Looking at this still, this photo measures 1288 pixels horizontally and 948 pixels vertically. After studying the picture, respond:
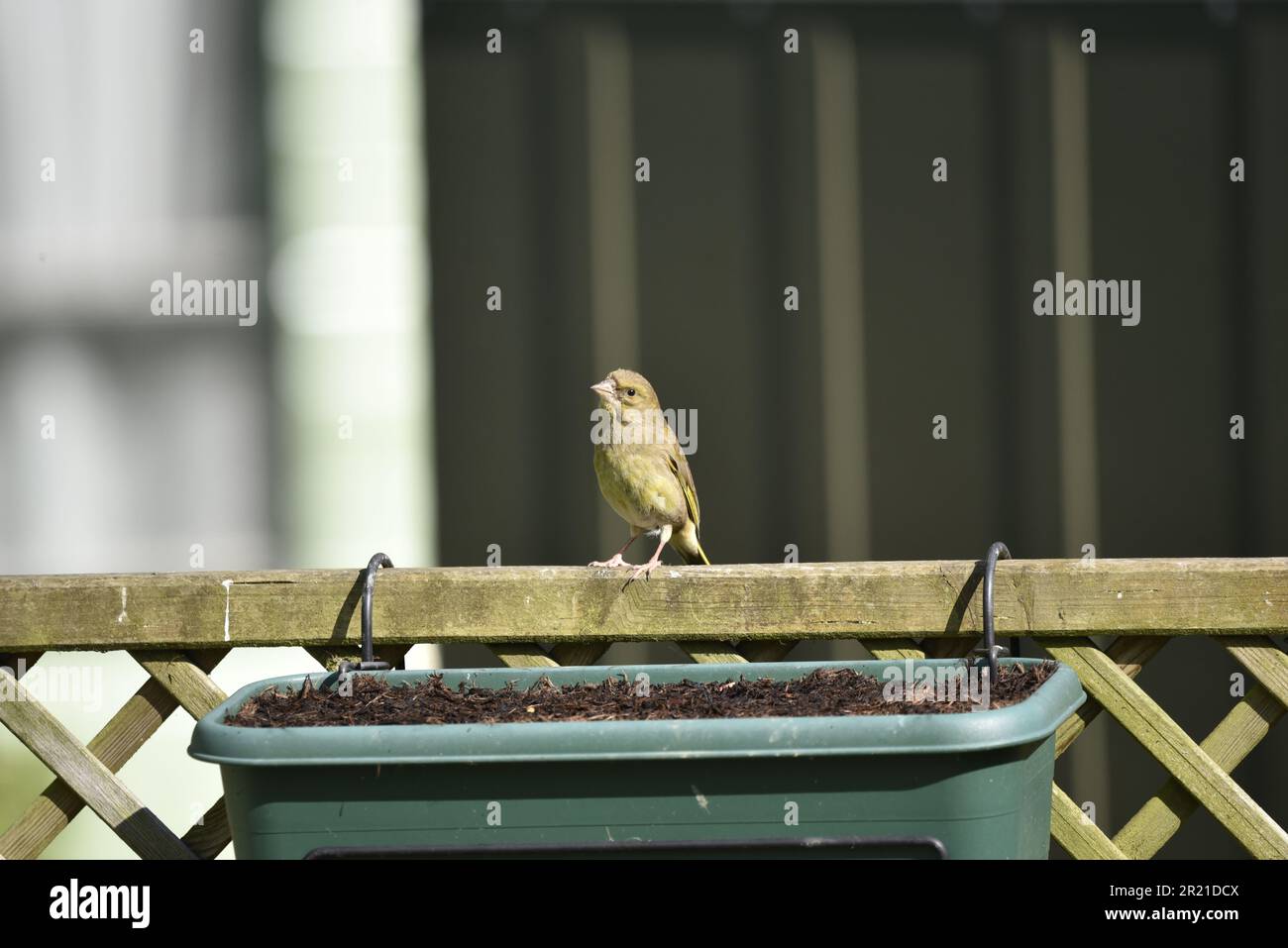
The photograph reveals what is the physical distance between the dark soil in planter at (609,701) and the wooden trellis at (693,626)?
217 mm

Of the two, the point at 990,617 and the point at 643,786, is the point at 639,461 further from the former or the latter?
the point at 643,786

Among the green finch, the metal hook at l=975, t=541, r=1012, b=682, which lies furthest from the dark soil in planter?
the green finch

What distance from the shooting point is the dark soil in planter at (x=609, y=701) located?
186cm

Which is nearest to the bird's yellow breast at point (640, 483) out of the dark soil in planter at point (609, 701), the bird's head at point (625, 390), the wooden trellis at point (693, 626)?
the bird's head at point (625, 390)

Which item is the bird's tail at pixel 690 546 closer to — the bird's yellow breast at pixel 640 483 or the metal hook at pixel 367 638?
the bird's yellow breast at pixel 640 483

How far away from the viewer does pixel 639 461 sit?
324 centimetres

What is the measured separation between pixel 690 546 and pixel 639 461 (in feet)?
1.03

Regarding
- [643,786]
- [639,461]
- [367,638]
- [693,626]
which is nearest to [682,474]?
[639,461]

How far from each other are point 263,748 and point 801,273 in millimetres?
2430

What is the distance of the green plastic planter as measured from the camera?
161cm

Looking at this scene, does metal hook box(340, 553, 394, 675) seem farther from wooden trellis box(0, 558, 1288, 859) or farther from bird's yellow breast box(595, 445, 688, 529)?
bird's yellow breast box(595, 445, 688, 529)

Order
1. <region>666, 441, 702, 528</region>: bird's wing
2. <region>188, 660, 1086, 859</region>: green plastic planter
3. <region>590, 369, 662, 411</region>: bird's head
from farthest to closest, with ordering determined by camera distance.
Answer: <region>666, 441, 702, 528</region>: bird's wing < <region>590, 369, 662, 411</region>: bird's head < <region>188, 660, 1086, 859</region>: green plastic planter

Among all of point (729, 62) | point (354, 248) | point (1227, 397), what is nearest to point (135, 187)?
point (354, 248)

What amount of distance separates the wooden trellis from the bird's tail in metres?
1.02
